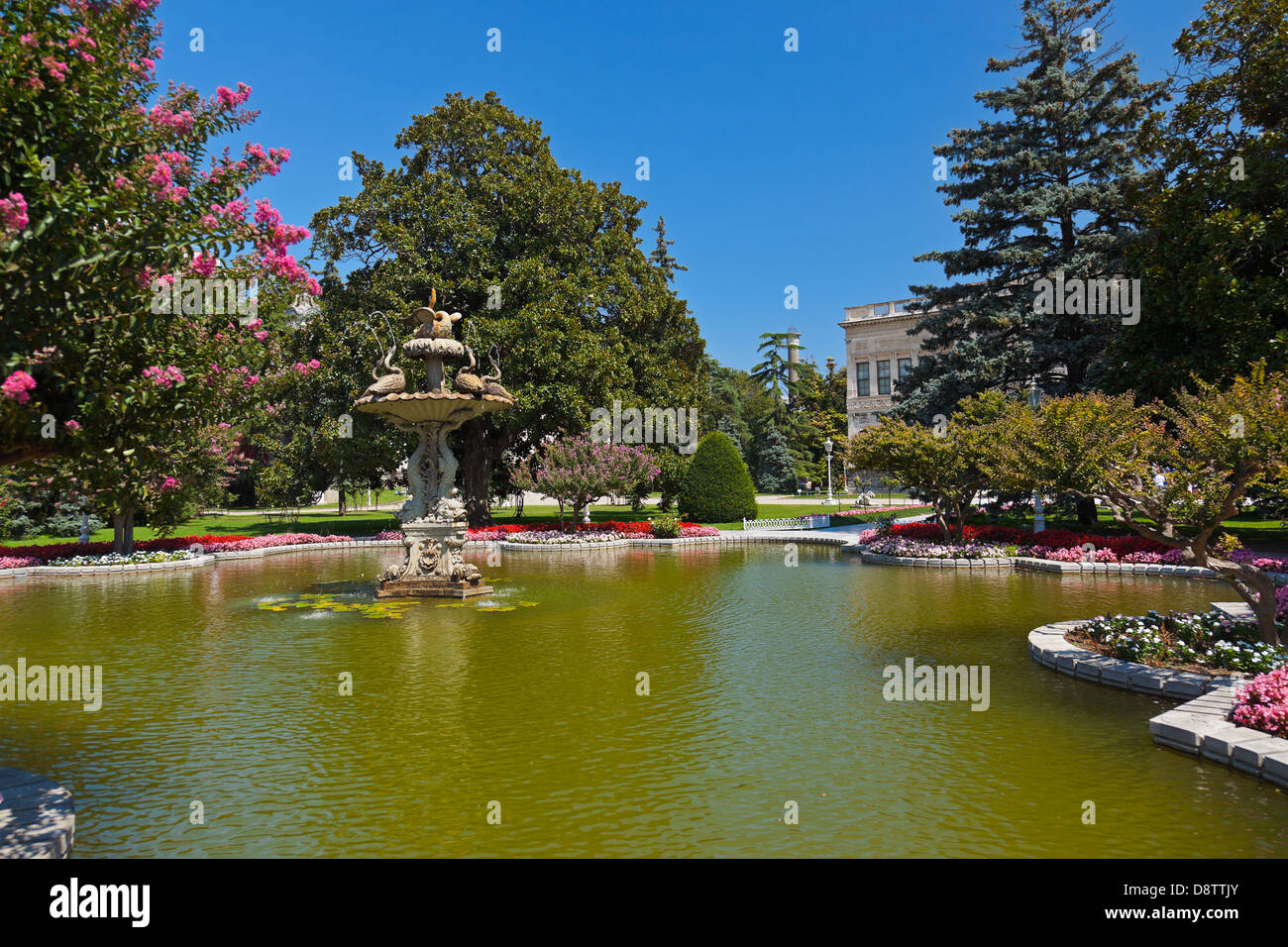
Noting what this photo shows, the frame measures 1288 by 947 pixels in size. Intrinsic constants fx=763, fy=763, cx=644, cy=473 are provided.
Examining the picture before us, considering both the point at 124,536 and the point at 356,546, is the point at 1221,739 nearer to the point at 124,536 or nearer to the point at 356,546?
the point at 124,536

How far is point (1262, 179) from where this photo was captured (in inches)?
672

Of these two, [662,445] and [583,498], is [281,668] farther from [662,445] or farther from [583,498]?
[662,445]

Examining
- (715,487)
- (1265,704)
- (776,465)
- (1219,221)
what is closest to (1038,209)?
(1219,221)

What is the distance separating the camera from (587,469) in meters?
28.6

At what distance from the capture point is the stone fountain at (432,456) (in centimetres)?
1599

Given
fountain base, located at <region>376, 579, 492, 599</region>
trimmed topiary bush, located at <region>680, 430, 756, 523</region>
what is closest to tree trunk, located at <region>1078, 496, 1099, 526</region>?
trimmed topiary bush, located at <region>680, 430, 756, 523</region>

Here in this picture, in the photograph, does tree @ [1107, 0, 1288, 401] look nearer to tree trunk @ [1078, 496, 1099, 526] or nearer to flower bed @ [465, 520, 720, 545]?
tree trunk @ [1078, 496, 1099, 526]

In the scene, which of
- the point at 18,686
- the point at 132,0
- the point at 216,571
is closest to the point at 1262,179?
the point at 132,0

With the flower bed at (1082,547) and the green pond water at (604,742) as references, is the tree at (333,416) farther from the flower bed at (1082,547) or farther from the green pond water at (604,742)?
the flower bed at (1082,547)

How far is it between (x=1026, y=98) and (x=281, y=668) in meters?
29.4

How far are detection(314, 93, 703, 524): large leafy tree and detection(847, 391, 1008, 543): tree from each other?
38.9 ft

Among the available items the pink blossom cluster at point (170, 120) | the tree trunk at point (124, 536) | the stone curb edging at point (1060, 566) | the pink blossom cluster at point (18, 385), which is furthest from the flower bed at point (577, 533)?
the pink blossom cluster at point (18, 385)

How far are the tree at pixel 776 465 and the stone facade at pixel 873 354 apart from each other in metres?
6.94

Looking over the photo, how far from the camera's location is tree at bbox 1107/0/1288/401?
1677cm
